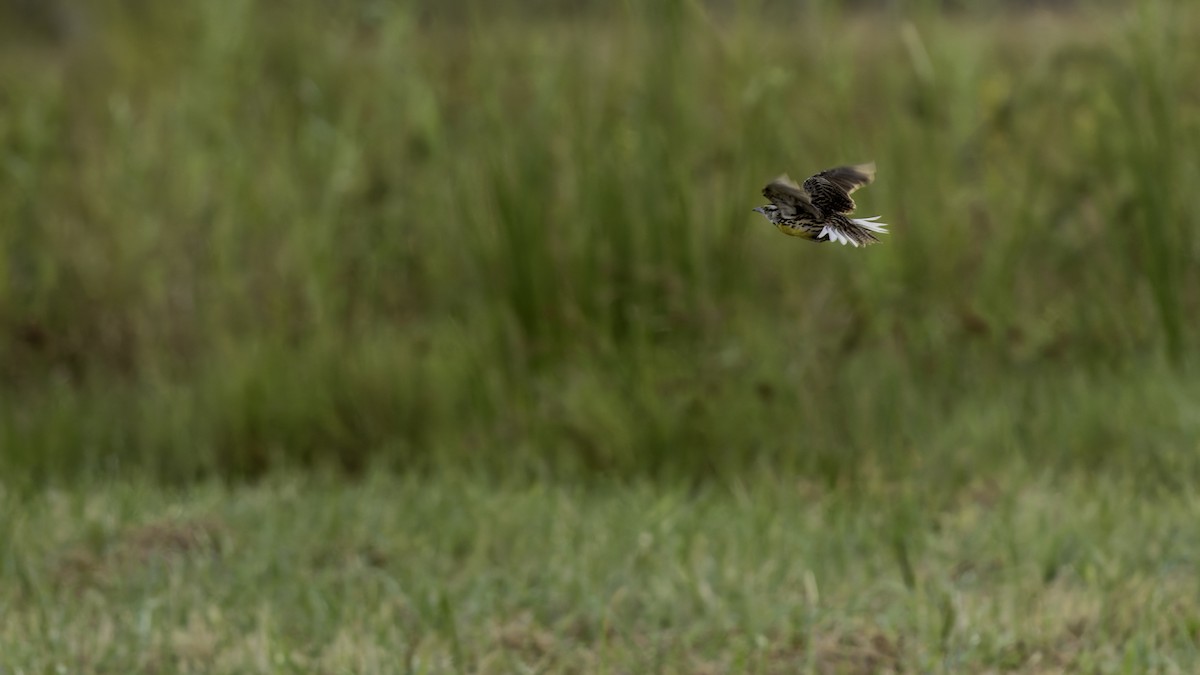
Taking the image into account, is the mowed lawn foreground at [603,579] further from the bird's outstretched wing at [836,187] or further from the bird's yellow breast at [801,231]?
the bird's yellow breast at [801,231]

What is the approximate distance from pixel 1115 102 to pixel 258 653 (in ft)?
12.0

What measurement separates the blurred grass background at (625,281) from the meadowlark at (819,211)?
2.48 meters

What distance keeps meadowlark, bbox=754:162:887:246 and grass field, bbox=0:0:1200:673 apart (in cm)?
135

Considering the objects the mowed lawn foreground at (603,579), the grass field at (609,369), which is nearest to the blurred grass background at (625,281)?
the grass field at (609,369)

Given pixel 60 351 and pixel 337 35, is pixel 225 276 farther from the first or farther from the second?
pixel 337 35

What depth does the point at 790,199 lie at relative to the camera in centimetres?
209

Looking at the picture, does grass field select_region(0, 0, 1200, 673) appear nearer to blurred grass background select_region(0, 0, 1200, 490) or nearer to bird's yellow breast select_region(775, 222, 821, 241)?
blurred grass background select_region(0, 0, 1200, 490)

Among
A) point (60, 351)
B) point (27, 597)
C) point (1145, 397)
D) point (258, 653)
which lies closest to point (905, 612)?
point (258, 653)

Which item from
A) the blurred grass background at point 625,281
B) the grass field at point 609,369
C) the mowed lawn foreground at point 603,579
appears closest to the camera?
the mowed lawn foreground at point 603,579

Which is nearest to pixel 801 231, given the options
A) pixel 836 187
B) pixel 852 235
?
pixel 852 235

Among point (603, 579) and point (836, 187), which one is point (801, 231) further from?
point (603, 579)

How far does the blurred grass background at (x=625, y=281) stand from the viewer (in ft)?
15.9

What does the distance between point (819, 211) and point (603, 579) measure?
6.23 feet

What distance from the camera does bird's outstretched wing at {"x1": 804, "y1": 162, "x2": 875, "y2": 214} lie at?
6.71ft
